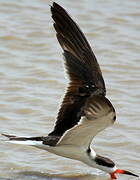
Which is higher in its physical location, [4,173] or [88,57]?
[88,57]

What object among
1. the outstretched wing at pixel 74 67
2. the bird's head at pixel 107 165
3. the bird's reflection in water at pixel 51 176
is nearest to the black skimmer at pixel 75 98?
the outstretched wing at pixel 74 67

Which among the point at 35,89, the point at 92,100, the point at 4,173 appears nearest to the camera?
the point at 92,100

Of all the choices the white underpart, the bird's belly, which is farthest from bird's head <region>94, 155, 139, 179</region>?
the bird's belly

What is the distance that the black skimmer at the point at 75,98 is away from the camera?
20.1 ft

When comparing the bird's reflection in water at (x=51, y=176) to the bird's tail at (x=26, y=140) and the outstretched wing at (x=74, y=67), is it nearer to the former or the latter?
the bird's tail at (x=26, y=140)

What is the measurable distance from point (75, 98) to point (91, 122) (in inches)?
14.4

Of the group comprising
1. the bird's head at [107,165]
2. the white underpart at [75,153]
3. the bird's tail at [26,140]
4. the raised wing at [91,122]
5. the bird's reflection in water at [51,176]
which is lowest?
the bird's reflection in water at [51,176]

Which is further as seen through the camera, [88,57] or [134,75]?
[134,75]

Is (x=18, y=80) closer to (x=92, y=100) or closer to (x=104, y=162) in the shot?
(x=104, y=162)

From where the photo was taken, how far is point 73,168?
284 inches

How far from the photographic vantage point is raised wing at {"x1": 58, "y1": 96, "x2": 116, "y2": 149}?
5712 mm

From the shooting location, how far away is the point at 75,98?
636cm

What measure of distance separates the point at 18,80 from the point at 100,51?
1.47 meters

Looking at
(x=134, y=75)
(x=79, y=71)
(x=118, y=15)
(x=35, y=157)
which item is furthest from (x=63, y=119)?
(x=118, y=15)
